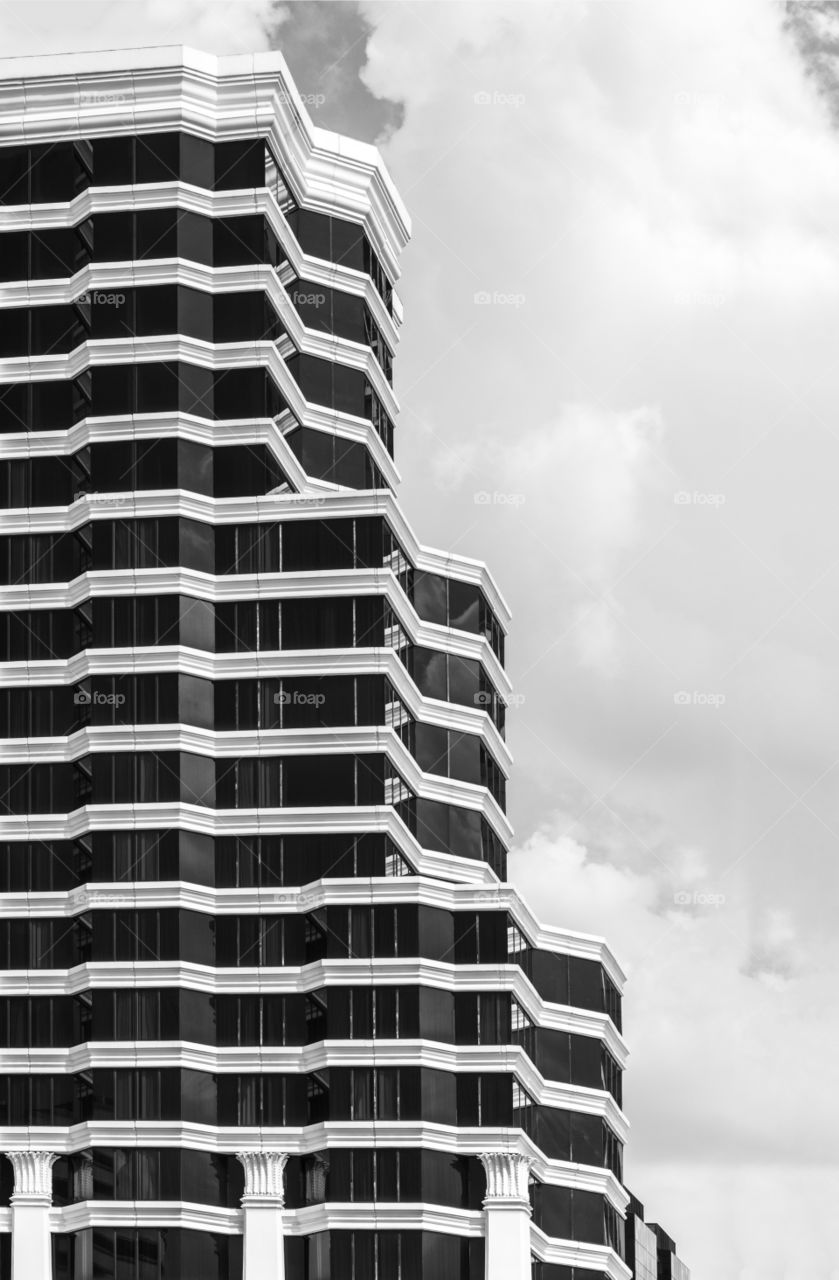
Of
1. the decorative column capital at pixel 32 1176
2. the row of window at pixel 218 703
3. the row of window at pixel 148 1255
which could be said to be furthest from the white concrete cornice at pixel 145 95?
the row of window at pixel 148 1255

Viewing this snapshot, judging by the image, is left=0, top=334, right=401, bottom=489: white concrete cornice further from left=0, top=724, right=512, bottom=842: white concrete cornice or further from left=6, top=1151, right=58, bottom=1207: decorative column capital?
left=6, top=1151, right=58, bottom=1207: decorative column capital

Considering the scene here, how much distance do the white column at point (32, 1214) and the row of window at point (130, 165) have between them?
182ft

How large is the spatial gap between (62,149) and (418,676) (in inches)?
1462

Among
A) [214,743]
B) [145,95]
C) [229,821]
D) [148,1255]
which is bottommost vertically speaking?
[148,1255]

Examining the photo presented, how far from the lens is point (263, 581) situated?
159250 mm

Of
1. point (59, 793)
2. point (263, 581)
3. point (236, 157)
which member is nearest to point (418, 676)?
point (263, 581)

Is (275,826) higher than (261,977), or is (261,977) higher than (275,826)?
(275,826)

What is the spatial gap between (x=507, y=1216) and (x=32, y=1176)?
24859 mm

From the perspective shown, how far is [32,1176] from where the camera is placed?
150500 millimetres

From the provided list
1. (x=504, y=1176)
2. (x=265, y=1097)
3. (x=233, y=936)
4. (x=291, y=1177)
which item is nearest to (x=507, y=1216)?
(x=504, y=1176)

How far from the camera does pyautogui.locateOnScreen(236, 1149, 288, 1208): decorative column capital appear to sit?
148m

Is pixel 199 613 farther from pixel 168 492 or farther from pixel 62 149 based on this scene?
pixel 62 149

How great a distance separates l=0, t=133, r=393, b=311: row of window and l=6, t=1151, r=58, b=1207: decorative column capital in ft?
181

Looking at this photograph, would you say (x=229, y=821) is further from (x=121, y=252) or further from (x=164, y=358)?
(x=121, y=252)
